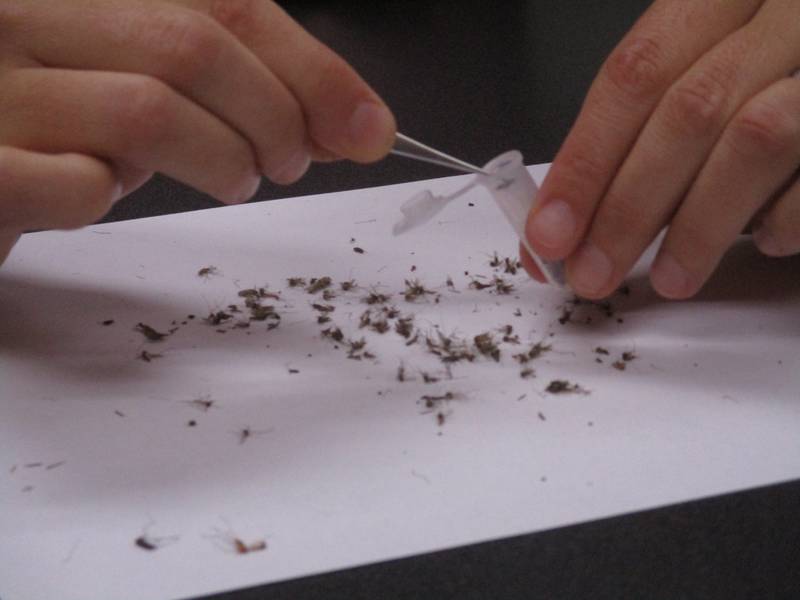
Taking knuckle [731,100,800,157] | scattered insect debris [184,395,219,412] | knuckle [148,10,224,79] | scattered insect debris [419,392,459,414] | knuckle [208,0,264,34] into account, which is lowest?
scattered insect debris [419,392,459,414]

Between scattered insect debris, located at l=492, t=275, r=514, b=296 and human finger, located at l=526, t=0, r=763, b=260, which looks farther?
scattered insect debris, located at l=492, t=275, r=514, b=296

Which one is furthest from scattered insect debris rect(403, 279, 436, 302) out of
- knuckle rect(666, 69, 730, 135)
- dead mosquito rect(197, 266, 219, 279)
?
knuckle rect(666, 69, 730, 135)

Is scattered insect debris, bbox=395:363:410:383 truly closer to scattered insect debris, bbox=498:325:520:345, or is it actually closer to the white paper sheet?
the white paper sheet

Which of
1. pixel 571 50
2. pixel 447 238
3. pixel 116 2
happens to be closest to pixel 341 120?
pixel 116 2

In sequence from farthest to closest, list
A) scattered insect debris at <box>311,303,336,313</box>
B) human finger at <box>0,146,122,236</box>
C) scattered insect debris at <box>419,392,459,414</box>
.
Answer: scattered insect debris at <box>311,303,336,313</box>
scattered insect debris at <box>419,392,459,414</box>
human finger at <box>0,146,122,236</box>

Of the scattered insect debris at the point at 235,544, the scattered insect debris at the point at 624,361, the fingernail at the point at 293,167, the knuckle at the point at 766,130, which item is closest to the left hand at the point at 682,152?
the knuckle at the point at 766,130

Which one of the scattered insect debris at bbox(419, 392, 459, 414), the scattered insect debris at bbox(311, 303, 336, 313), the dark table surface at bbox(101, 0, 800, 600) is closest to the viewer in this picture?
the dark table surface at bbox(101, 0, 800, 600)

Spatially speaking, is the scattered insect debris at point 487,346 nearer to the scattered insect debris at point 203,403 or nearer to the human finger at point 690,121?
the human finger at point 690,121
